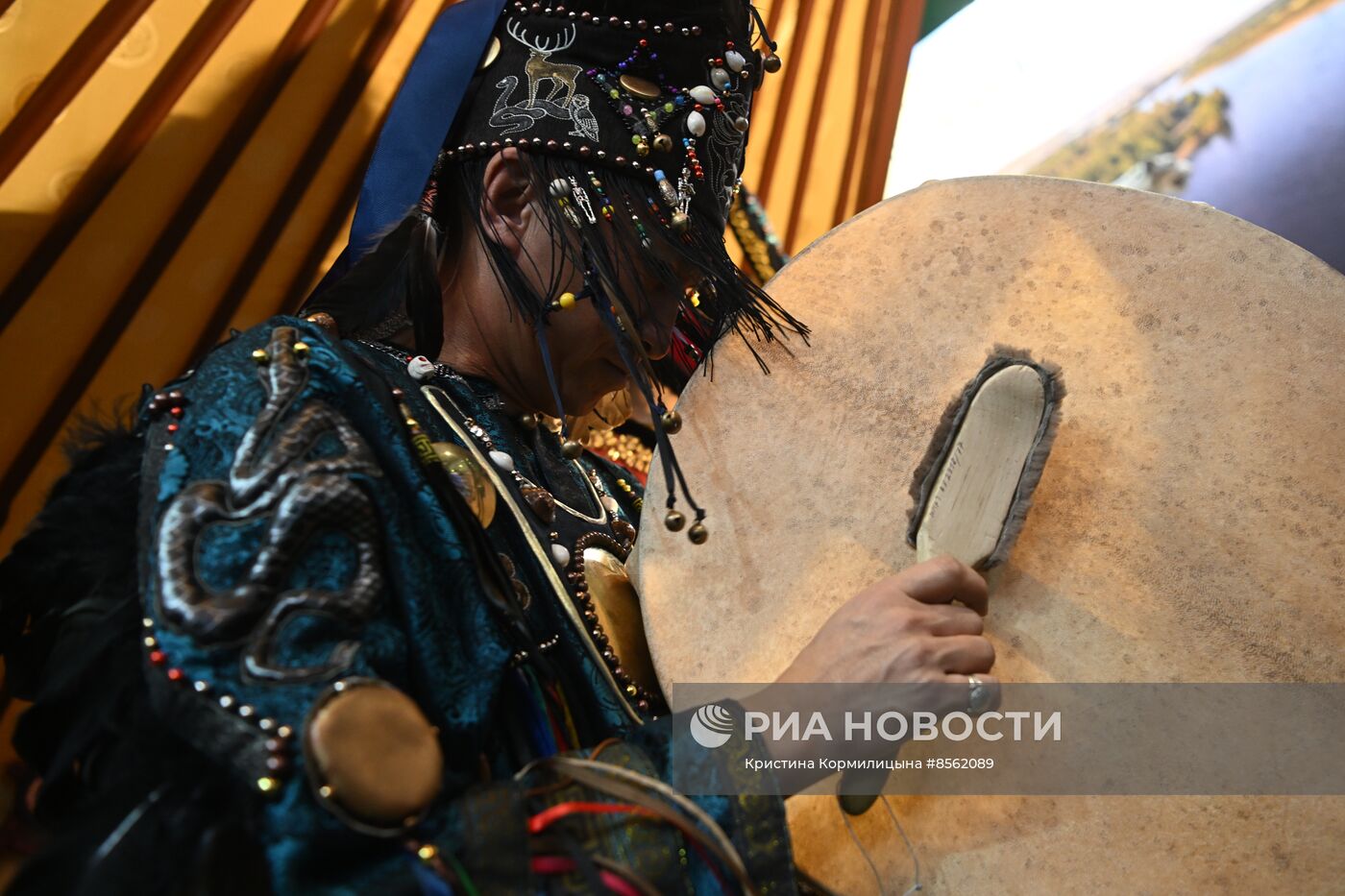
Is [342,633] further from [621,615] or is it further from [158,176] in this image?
[158,176]

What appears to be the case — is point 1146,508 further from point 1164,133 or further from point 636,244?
point 1164,133

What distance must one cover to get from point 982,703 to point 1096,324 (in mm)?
369

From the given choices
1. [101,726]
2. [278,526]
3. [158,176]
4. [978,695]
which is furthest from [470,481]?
[158,176]

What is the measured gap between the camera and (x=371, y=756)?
681 millimetres

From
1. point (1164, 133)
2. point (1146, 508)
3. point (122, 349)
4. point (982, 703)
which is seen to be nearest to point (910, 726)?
point (982, 703)

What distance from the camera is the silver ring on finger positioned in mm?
832

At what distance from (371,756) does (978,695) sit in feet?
1.51

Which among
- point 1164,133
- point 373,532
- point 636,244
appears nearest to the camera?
point 373,532

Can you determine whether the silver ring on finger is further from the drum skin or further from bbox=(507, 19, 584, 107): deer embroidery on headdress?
bbox=(507, 19, 584, 107): deer embroidery on headdress

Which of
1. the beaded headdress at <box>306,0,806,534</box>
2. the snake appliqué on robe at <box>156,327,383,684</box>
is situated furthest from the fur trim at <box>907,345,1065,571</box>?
the snake appliqué on robe at <box>156,327,383,684</box>

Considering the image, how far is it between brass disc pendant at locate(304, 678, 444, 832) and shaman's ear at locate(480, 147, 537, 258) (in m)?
0.61

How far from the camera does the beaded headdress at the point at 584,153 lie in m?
1.13

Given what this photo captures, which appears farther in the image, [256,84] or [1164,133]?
[1164,133]

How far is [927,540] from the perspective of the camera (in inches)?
36.4
